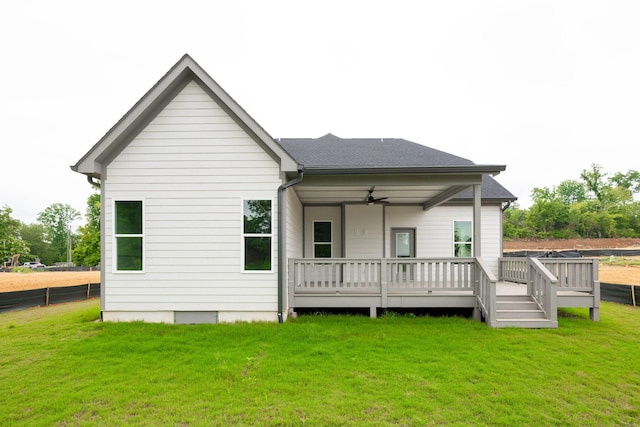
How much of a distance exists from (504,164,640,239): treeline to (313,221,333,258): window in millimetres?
48018

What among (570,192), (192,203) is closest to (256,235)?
(192,203)

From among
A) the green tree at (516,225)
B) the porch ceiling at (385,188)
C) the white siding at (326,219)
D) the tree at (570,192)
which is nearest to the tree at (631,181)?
the tree at (570,192)

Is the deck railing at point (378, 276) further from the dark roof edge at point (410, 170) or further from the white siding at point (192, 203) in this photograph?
the dark roof edge at point (410, 170)

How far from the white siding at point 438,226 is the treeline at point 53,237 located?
39.3 m

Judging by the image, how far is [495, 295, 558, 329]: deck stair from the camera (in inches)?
281

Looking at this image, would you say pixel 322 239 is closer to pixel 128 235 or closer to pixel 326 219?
pixel 326 219

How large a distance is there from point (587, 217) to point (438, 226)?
176ft

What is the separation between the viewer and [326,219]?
11898 millimetres

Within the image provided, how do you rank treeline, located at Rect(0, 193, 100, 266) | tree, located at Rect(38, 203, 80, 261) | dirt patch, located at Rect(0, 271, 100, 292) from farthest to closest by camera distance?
tree, located at Rect(38, 203, 80, 261), treeline, located at Rect(0, 193, 100, 266), dirt patch, located at Rect(0, 271, 100, 292)

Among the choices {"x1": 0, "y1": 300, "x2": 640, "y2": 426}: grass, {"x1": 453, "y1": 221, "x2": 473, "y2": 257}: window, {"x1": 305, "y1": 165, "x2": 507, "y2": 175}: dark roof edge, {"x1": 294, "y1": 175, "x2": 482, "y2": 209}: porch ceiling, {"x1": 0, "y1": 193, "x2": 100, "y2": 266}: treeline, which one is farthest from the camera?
{"x1": 0, "y1": 193, "x2": 100, "y2": 266}: treeline

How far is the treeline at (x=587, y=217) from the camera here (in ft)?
168

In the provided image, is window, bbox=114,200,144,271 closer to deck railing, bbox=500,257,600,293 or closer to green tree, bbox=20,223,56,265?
deck railing, bbox=500,257,600,293

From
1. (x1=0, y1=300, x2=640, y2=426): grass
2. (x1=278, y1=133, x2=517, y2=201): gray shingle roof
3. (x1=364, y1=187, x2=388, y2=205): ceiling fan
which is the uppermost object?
(x1=278, y1=133, x2=517, y2=201): gray shingle roof

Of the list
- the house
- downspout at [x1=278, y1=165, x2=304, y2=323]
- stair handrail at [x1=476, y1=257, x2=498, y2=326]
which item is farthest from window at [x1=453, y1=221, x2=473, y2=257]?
downspout at [x1=278, y1=165, x2=304, y2=323]
